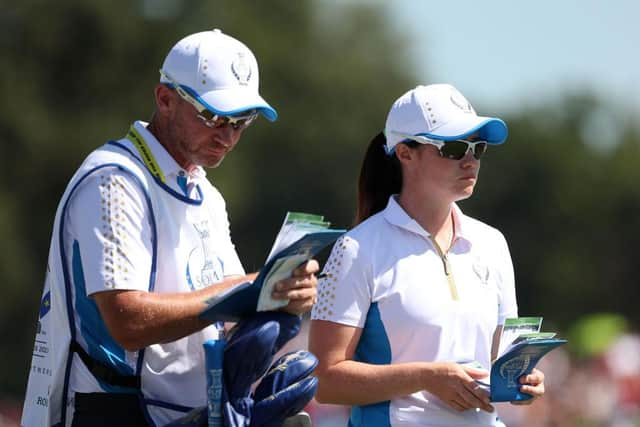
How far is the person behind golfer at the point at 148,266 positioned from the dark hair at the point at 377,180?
819mm

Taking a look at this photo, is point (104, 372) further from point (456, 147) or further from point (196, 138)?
point (456, 147)

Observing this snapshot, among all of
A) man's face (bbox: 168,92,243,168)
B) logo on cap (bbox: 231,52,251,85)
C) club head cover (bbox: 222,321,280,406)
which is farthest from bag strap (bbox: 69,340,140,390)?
logo on cap (bbox: 231,52,251,85)

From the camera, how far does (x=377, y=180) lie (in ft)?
17.3

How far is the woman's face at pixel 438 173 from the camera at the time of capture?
16.0 ft

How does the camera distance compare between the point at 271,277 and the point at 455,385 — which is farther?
the point at 455,385

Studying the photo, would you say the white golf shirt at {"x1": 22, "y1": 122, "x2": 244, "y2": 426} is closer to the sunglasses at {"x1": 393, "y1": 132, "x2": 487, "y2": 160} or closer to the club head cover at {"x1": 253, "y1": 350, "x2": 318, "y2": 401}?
the club head cover at {"x1": 253, "y1": 350, "x2": 318, "y2": 401}

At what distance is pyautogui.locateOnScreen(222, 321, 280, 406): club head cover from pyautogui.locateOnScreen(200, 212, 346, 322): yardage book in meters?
0.06

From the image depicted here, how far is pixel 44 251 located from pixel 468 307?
102 feet

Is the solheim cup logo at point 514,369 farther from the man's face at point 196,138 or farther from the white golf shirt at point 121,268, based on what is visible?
the man's face at point 196,138

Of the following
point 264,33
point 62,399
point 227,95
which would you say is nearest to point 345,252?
point 227,95

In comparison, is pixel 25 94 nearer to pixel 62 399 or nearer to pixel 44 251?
pixel 44 251

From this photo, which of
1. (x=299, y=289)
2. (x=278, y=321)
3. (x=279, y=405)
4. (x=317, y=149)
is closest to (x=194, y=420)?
(x=279, y=405)

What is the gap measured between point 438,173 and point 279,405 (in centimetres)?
113

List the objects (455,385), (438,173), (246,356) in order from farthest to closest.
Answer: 1. (438,173)
2. (455,385)
3. (246,356)
